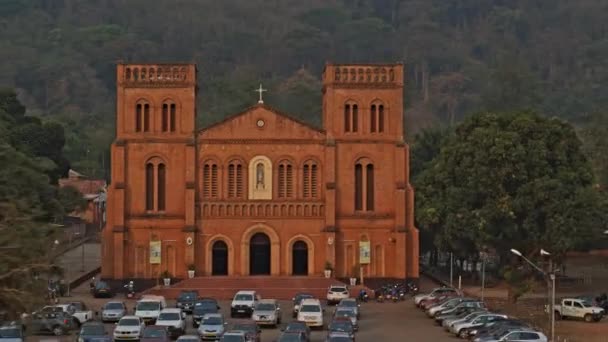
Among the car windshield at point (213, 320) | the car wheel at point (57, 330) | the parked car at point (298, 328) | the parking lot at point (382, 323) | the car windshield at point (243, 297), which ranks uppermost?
the car windshield at point (243, 297)

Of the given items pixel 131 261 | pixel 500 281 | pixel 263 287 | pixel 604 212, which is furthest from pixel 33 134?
pixel 604 212

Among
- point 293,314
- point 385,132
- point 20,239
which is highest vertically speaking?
point 385,132

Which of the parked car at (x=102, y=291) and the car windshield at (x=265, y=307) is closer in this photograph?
the car windshield at (x=265, y=307)

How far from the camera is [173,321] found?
189 ft

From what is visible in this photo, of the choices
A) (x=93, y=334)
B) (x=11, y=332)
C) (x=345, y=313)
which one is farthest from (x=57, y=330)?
(x=345, y=313)

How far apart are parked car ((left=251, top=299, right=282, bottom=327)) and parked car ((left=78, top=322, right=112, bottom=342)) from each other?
1000 centimetres

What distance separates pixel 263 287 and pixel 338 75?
537 inches

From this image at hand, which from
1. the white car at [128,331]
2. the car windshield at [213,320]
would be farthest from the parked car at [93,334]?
the car windshield at [213,320]

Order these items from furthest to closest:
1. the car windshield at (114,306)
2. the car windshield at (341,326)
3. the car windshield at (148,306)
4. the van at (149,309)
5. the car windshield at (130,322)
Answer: the car windshield at (114,306), the car windshield at (148,306), the van at (149,309), the car windshield at (341,326), the car windshield at (130,322)

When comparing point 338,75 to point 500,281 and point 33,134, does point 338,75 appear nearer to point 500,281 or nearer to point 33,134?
point 500,281

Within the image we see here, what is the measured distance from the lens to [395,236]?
8100 centimetres

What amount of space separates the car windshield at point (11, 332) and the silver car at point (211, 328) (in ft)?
26.2

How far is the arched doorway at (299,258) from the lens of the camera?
268 feet

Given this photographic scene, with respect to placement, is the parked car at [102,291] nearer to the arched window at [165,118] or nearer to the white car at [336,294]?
the arched window at [165,118]
